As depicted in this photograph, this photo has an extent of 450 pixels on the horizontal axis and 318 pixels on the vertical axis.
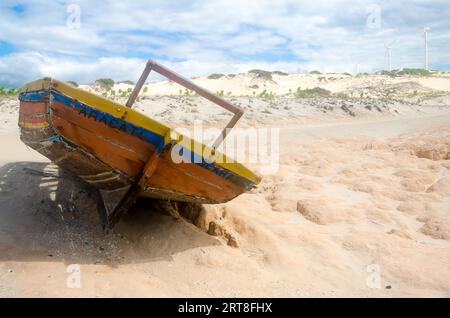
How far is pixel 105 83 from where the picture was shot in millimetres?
27922

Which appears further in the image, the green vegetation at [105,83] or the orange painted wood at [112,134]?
the green vegetation at [105,83]

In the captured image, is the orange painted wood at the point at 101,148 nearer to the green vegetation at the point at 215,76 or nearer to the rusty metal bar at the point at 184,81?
the rusty metal bar at the point at 184,81

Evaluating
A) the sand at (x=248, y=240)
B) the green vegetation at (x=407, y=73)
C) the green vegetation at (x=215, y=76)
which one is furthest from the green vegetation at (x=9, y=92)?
the green vegetation at (x=407, y=73)

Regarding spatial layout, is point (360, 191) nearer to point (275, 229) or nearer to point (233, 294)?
point (275, 229)

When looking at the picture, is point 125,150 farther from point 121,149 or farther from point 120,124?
point 120,124

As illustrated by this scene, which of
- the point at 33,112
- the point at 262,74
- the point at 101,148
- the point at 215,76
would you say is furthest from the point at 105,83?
the point at 101,148

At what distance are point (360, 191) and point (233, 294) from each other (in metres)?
3.74

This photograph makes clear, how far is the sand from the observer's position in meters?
3.50

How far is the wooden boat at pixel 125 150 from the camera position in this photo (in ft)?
11.8

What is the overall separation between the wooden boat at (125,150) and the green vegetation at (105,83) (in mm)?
23693

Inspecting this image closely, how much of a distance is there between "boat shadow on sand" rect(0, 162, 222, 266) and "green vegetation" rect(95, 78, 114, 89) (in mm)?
22651

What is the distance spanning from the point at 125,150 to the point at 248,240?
1594mm

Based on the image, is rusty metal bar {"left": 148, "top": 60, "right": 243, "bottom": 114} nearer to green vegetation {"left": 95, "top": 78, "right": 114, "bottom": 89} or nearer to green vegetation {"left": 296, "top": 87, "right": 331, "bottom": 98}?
green vegetation {"left": 296, "top": 87, "right": 331, "bottom": 98}
